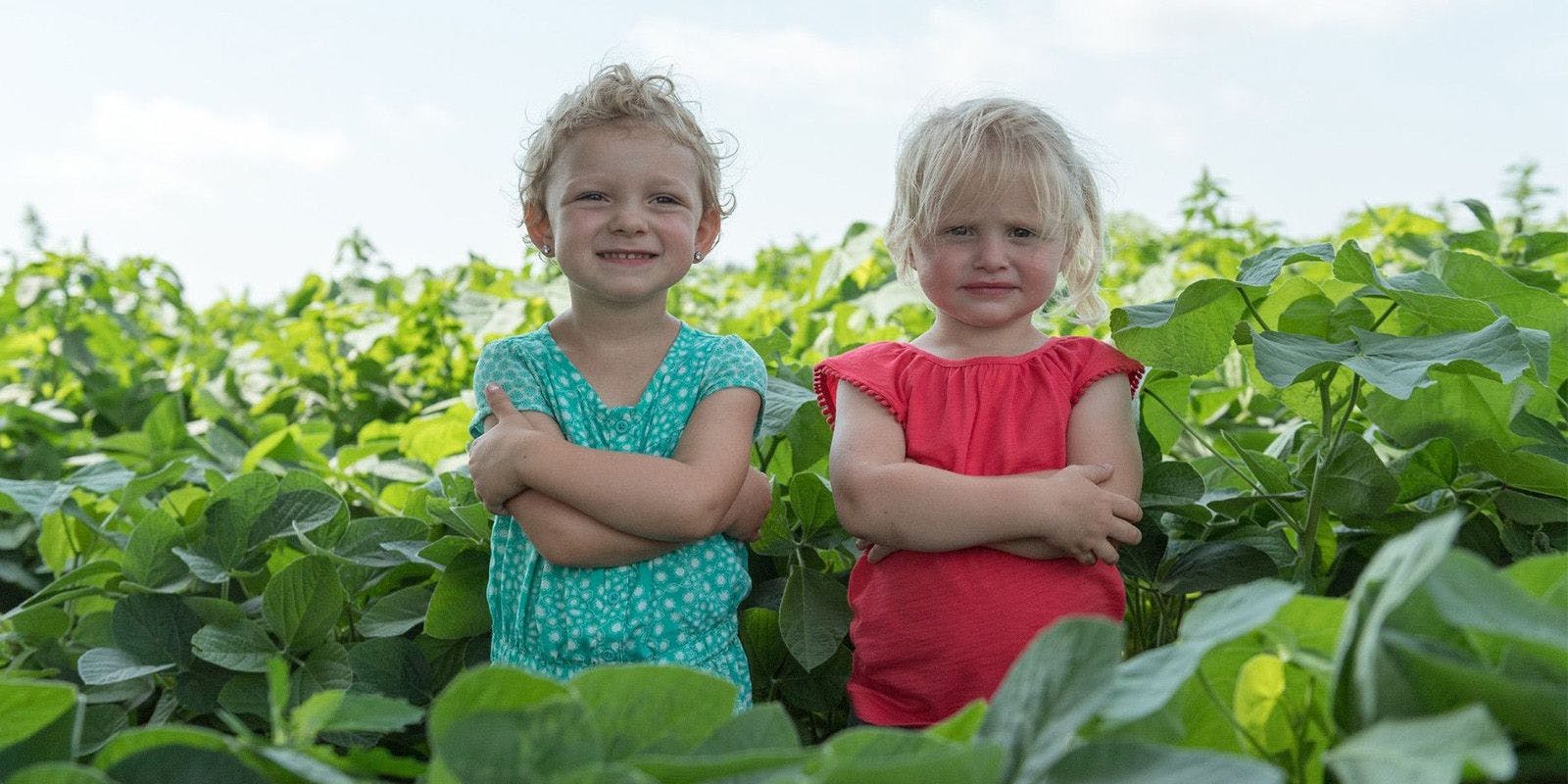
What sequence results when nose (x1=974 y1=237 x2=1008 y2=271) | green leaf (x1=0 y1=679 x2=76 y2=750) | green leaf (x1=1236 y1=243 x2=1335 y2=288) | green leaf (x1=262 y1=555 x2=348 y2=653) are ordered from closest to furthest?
green leaf (x1=0 y1=679 x2=76 y2=750) → green leaf (x1=1236 y1=243 x2=1335 y2=288) → nose (x1=974 y1=237 x2=1008 y2=271) → green leaf (x1=262 y1=555 x2=348 y2=653)

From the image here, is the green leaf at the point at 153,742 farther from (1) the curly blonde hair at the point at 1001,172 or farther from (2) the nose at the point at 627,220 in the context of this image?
(1) the curly blonde hair at the point at 1001,172

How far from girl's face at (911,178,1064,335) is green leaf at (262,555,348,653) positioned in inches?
36.1

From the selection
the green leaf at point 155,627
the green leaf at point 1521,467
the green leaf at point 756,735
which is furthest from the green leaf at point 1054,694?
the green leaf at point 155,627

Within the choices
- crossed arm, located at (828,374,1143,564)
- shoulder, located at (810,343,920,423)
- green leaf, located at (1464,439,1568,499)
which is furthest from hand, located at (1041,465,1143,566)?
green leaf, located at (1464,439,1568,499)

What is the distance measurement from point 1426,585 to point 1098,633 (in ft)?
0.58

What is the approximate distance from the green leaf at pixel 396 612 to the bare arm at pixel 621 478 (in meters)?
0.37

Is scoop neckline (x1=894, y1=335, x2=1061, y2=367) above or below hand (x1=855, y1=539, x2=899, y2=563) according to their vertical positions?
above

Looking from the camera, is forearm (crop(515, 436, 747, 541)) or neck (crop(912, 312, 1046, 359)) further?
neck (crop(912, 312, 1046, 359))

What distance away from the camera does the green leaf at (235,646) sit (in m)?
1.85

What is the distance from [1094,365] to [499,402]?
0.76 meters

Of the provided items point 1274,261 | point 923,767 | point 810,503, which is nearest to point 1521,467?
point 1274,261

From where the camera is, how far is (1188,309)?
1.61 meters

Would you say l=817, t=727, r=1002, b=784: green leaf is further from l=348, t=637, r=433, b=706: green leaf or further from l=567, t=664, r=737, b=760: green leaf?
l=348, t=637, r=433, b=706: green leaf

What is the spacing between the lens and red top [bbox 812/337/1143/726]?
1698mm
